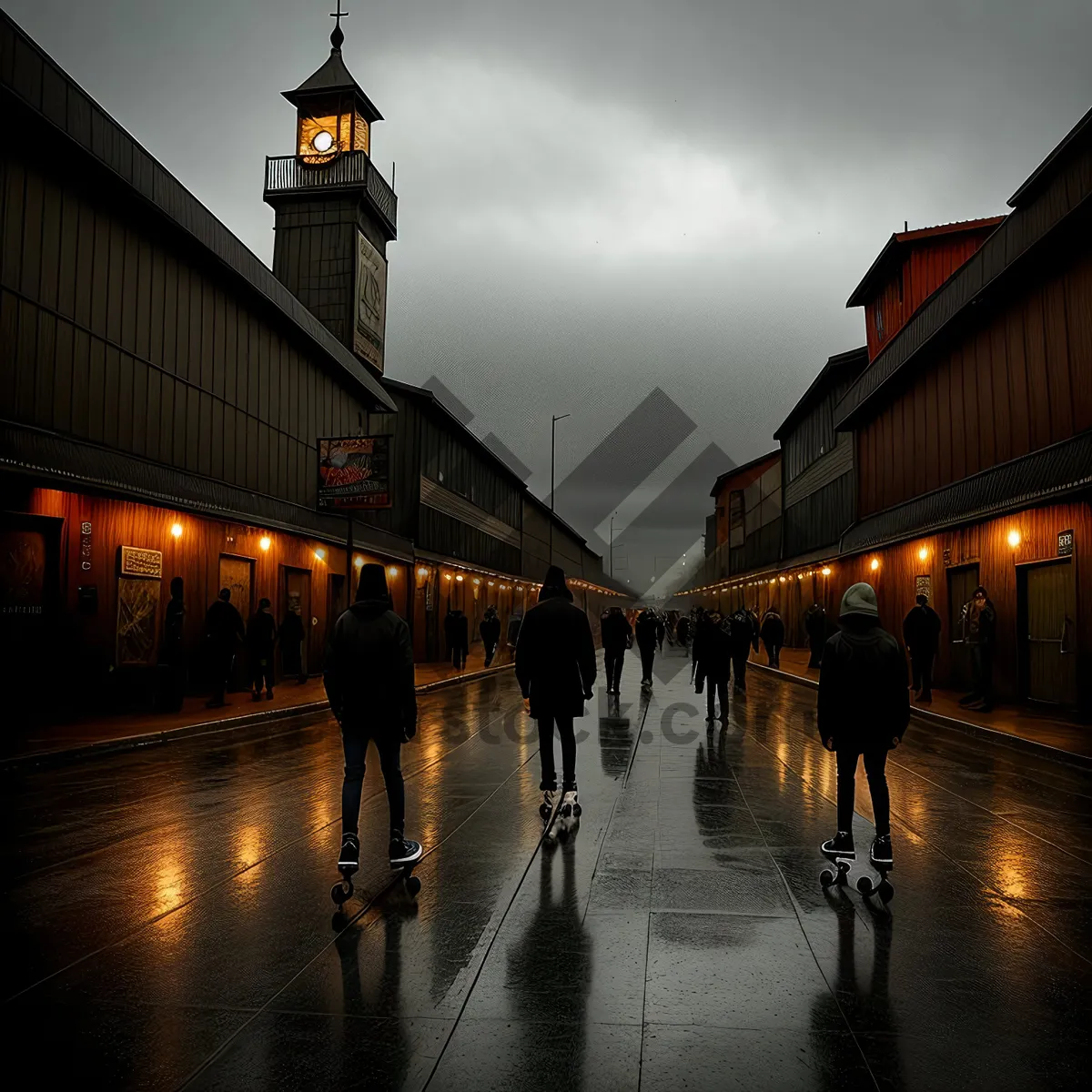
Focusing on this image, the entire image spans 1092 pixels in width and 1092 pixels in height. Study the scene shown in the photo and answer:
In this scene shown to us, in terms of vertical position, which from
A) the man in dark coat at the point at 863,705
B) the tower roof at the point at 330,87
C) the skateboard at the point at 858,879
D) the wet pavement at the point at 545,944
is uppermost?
the tower roof at the point at 330,87

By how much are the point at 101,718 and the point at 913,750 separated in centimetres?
1180

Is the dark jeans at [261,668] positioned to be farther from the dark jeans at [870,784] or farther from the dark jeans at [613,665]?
the dark jeans at [870,784]

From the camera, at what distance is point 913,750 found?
1281cm

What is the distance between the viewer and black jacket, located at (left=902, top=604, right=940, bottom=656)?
18.2 meters

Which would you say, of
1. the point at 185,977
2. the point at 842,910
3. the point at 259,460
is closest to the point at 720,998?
the point at 842,910

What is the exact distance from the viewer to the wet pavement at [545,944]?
3.64 metres

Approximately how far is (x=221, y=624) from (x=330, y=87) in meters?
23.1

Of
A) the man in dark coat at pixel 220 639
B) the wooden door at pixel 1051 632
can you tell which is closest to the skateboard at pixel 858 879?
the wooden door at pixel 1051 632

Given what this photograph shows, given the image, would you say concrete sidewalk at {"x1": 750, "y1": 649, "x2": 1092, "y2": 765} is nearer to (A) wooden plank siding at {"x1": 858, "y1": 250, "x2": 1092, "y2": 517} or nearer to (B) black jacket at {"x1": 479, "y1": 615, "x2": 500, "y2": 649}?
(A) wooden plank siding at {"x1": 858, "y1": 250, "x2": 1092, "y2": 517}

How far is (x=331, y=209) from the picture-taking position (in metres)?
32.3

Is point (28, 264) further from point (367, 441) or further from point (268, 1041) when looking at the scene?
point (268, 1041)

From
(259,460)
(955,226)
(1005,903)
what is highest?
(955,226)

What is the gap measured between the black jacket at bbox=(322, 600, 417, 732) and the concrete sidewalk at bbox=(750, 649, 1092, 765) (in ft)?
28.1

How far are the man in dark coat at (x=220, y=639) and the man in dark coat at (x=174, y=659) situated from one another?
746mm
